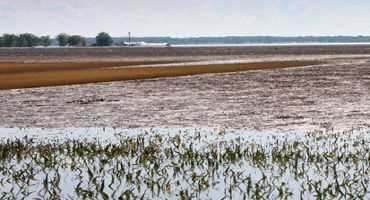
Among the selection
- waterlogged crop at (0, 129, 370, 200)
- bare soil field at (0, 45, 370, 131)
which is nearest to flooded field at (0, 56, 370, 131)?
bare soil field at (0, 45, 370, 131)

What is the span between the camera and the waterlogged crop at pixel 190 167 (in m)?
13.4

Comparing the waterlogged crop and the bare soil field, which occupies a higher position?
the waterlogged crop

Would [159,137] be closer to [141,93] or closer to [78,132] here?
[78,132]

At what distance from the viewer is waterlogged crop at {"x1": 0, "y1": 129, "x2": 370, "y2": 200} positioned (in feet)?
43.8

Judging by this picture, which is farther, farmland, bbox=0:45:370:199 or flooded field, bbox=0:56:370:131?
flooded field, bbox=0:56:370:131

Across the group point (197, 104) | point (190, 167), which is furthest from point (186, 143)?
point (197, 104)

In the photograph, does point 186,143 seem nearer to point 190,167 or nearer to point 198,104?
point 190,167

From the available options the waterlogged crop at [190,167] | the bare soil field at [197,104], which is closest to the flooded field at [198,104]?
the bare soil field at [197,104]

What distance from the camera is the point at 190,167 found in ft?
51.2

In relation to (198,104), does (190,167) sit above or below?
above

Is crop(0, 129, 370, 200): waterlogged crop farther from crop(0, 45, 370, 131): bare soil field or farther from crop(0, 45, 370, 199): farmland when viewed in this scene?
crop(0, 45, 370, 131): bare soil field

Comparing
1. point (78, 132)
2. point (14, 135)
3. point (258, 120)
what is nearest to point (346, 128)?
point (258, 120)

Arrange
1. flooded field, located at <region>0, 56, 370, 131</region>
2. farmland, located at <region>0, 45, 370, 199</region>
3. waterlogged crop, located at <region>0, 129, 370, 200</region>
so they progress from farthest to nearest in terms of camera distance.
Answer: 1. flooded field, located at <region>0, 56, 370, 131</region>
2. farmland, located at <region>0, 45, 370, 199</region>
3. waterlogged crop, located at <region>0, 129, 370, 200</region>

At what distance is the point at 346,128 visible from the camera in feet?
70.0
